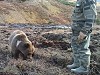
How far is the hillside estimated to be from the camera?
24977 millimetres

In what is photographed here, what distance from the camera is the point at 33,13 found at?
90.1 ft

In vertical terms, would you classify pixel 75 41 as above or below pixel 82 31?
below

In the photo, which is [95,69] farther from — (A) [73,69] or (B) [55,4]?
(B) [55,4]

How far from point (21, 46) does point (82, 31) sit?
2.10 metres

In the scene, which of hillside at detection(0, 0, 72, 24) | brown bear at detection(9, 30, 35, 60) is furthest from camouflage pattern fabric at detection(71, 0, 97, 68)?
hillside at detection(0, 0, 72, 24)

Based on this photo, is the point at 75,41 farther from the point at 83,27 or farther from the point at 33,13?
the point at 33,13

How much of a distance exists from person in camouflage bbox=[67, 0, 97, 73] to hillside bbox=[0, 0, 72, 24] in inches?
656

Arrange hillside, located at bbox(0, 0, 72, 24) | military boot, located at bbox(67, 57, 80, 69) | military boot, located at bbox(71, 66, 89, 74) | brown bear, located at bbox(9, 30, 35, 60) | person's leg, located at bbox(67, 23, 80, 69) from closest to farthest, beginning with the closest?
1. military boot, located at bbox(71, 66, 89, 74)
2. person's leg, located at bbox(67, 23, 80, 69)
3. military boot, located at bbox(67, 57, 80, 69)
4. brown bear, located at bbox(9, 30, 35, 60)
5. hillside, located at bbox(0, 0, 72, 24)

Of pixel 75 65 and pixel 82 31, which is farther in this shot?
pixel 75 65

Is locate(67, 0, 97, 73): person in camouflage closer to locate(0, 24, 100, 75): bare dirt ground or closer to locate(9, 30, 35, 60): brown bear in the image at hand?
locate(0, 24, 100, 75): bare dirt ground

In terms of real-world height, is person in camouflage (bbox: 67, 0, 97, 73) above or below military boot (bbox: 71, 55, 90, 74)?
above

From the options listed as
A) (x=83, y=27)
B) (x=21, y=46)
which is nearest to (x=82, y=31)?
(x=83, y=27)

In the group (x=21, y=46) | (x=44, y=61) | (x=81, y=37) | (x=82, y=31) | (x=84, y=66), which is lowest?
(x=44, y=61)

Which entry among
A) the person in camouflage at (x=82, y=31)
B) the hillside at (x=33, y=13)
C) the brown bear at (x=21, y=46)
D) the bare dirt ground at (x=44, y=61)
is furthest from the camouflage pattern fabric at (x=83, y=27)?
the hillside at (x=33, y=13)
